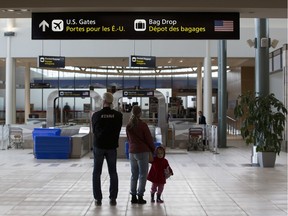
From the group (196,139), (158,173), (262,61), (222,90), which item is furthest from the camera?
(222,90)

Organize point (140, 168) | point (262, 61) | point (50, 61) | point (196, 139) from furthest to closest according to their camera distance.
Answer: point (50, 61), point (196, 139), point (262, 61), point (140, 168)

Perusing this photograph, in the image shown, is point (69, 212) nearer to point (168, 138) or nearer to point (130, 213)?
point (130, 213)

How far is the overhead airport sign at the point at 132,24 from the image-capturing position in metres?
7.32

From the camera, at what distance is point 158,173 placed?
731 cm

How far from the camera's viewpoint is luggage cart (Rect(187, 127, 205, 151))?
17984mm

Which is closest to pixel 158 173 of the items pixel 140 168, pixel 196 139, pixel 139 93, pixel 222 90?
pixel 140 168

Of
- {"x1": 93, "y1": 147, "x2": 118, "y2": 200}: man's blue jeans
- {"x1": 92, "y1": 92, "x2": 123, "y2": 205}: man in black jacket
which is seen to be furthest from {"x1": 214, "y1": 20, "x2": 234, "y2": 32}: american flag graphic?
{"x1": 93, "y1": 147, "x2": 118, "y2": 200}: man's blue jeans

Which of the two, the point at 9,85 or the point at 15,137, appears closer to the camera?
the point at 15,137

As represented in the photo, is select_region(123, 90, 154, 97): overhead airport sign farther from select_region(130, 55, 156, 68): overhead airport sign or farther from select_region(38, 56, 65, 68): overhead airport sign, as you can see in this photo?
select_region(38, 56, 65, 68): overhead airport sign

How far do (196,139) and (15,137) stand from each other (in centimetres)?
727

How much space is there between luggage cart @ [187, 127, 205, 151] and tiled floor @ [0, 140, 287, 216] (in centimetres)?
425

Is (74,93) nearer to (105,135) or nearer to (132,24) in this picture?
(132,24)

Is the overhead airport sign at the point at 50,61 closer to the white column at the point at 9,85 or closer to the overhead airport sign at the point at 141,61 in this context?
the white column at the point at 9,85

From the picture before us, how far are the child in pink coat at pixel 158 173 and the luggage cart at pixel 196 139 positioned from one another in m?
10.7
